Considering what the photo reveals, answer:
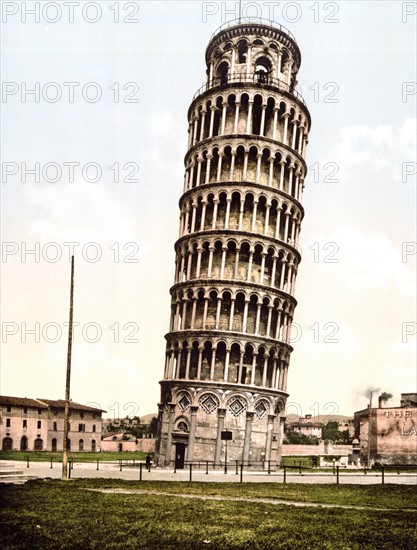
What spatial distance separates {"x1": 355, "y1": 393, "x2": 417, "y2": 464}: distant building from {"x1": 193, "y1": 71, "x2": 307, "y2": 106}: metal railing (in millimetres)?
34125

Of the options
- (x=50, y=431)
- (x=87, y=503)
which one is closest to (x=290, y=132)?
(x=87, y=503)

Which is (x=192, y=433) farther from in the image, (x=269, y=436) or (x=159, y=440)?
(x=269, y=436)

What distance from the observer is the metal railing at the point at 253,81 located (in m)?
52.4

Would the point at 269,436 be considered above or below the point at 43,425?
above

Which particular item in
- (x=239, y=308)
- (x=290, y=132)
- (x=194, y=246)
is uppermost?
(x=290, y=132)

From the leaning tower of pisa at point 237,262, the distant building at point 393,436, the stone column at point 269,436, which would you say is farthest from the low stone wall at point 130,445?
the stone column at point 269,436

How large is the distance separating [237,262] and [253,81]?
51.3ft

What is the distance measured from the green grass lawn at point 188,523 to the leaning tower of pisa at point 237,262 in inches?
1070

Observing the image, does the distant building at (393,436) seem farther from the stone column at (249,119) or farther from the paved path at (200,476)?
the stone column at (249,119)

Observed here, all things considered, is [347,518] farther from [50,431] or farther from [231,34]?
[50,431]

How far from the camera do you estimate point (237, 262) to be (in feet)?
156

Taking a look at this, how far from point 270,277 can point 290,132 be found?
41.6 ft

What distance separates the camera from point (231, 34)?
55188 mm

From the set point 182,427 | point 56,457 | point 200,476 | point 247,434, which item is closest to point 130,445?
point 56,457
